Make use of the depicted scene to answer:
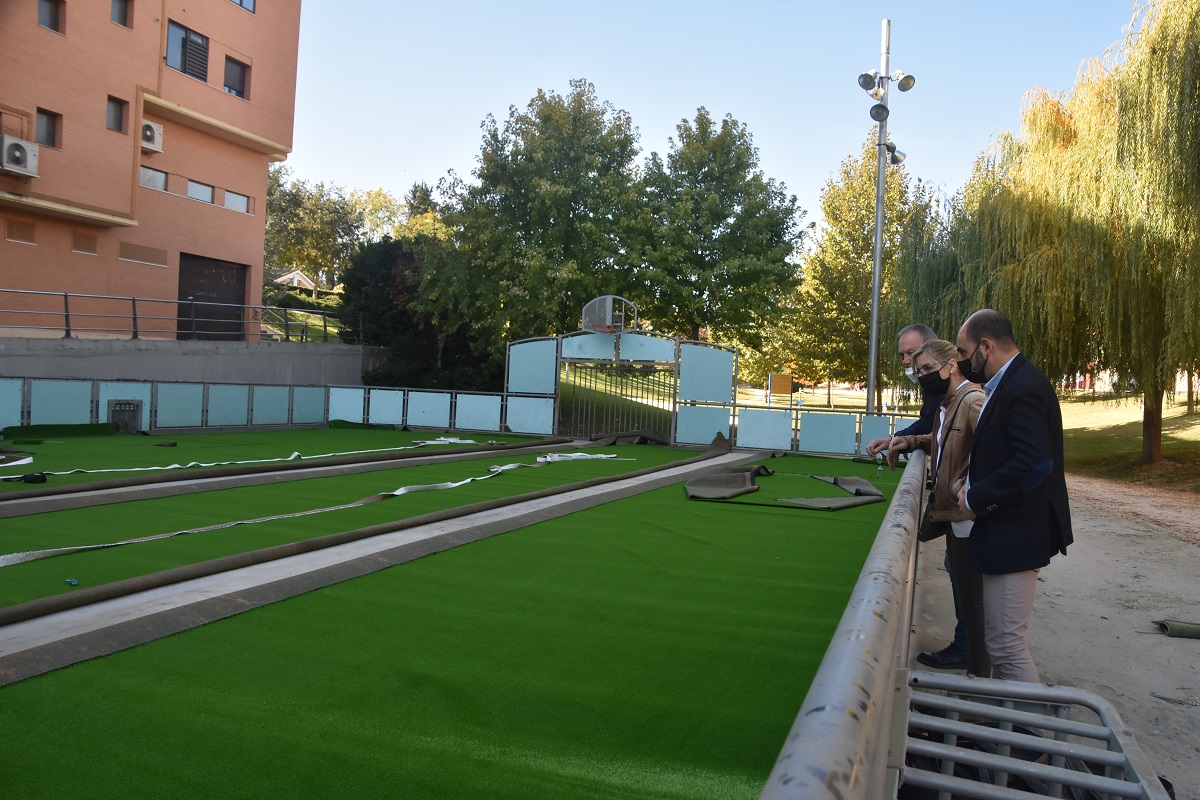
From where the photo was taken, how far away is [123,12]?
83.1 feet

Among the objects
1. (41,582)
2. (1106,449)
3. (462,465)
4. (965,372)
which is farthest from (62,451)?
(1106,449)

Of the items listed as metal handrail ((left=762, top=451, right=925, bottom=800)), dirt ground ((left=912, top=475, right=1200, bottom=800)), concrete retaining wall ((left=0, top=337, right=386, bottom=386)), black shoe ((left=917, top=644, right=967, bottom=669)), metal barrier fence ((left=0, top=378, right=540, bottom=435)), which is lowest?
dirt ground ((left=912, top=475, right=1200, bottom=800))

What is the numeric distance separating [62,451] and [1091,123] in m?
22.1

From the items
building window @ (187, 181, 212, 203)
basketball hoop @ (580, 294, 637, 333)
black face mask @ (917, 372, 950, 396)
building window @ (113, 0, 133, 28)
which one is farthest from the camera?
building window @ (187, 181, 212, 203)

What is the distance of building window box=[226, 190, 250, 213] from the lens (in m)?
30.4

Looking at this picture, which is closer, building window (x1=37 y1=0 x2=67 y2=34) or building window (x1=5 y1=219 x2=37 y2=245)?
building window (x1=5 y1=219 x2=37 y2=245)

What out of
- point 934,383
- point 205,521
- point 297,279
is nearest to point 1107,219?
point 934,383

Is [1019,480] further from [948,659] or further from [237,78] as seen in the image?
[237,78]

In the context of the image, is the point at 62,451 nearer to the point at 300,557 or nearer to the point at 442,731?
the point at 300,557

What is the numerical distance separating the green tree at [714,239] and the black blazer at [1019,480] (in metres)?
23.9

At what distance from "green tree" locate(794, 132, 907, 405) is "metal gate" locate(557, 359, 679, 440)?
47.2 feet

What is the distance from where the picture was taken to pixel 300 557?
681 cm

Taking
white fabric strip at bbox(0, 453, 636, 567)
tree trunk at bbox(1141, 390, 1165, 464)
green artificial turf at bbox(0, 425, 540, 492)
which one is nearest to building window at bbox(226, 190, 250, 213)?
green artificial turf at bbox(0, 425, 540, 492)

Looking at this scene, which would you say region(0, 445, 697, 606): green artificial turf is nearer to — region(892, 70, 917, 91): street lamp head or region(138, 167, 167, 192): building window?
region(892, 70, 917, 91): street lamp head
